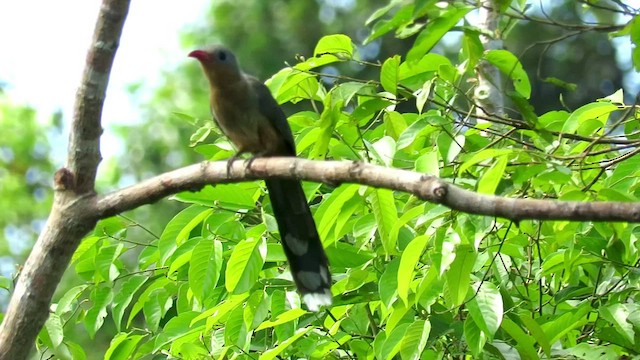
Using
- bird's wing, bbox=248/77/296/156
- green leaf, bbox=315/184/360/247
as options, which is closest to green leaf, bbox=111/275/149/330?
bird's wing, bbox=248/77/296/156

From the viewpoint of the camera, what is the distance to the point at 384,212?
2770 mm

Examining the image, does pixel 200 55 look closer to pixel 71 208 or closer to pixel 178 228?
pixel 178 228

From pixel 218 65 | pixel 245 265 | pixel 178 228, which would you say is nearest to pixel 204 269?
pixel 245 265

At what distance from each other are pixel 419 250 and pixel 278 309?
0.79 metres

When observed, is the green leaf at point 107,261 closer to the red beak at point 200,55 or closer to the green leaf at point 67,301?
the green leaf at point 67,301

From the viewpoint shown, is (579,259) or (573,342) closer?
(579,259)

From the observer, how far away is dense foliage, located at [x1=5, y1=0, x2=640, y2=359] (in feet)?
8.68

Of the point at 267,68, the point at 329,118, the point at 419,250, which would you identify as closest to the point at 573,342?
the point at 419,250

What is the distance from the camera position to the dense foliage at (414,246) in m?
2.64

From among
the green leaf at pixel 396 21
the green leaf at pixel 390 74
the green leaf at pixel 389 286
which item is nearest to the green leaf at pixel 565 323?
the green leaf at pixel 389 286

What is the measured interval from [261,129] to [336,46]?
1.96 feet

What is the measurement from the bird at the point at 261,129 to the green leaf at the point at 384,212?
0.31 meters

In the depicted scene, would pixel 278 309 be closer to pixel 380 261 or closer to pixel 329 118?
pixel 380 261

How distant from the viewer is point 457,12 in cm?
239
